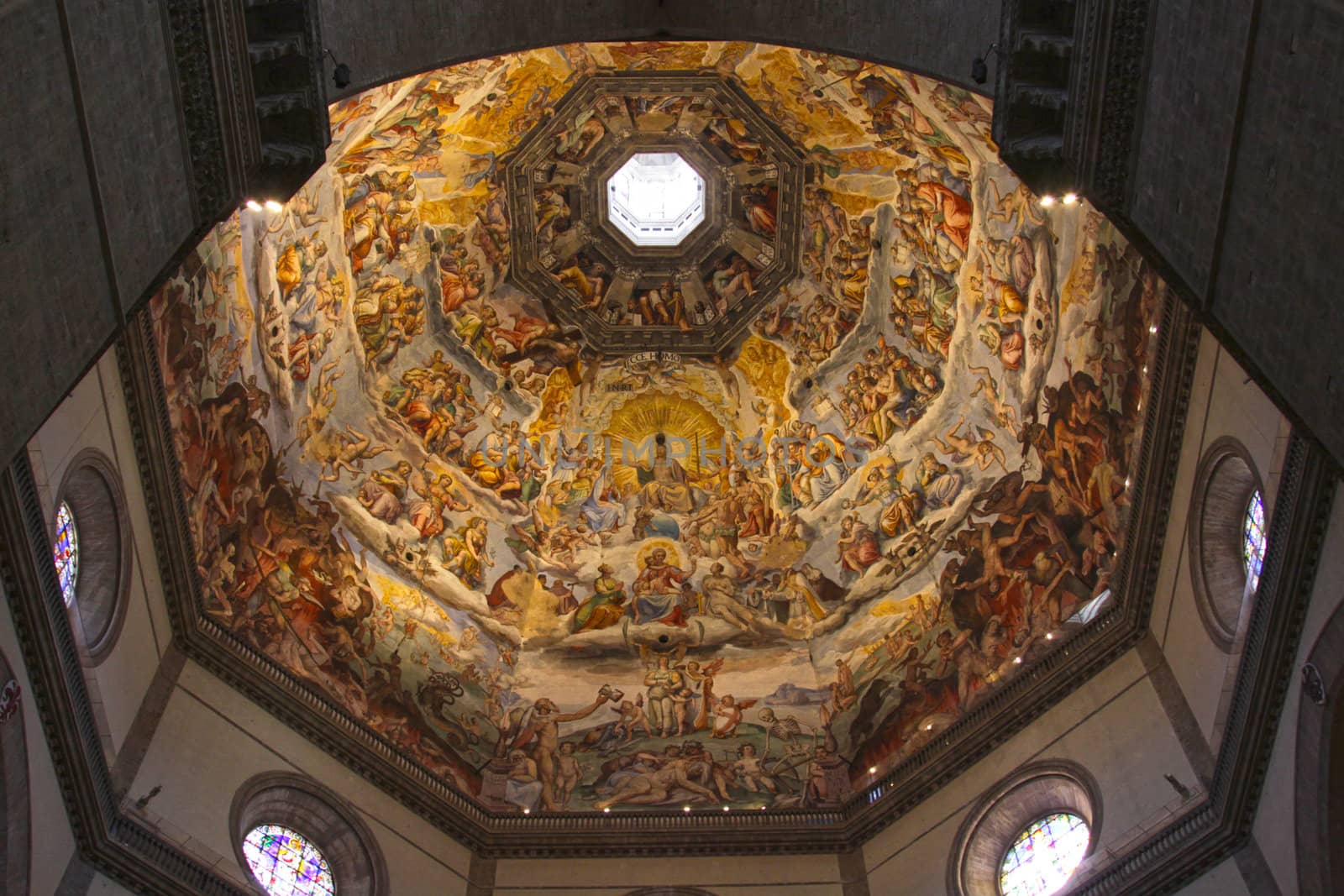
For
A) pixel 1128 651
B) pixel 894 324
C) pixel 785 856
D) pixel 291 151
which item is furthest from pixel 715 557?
pixel 291 151

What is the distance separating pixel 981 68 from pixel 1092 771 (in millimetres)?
8236

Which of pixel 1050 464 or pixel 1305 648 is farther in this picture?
pixel 1050 464

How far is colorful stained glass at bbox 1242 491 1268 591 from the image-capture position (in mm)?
13836

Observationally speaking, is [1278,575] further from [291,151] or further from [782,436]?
[782,436]

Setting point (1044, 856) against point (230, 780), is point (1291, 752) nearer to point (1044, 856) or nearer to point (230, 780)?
point (1044, 856)

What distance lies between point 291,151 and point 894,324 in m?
13.0

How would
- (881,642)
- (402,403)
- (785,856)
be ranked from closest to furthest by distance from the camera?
(785,856)
(881,642)
(402,403)

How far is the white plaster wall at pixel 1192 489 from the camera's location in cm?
1341

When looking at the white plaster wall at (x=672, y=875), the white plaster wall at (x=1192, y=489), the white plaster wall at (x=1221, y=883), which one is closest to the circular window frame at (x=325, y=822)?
the white plaster wall at (x=672, y=875)

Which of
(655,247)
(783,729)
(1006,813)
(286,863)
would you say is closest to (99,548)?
(286,863)

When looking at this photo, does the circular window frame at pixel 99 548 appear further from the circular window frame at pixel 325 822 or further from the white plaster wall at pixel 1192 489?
the white plaster wall at pixel 1192 489

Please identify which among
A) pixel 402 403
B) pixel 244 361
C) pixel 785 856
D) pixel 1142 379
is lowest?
pixel 785 856

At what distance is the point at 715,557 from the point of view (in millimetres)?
22859

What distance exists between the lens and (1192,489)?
15195 mm
